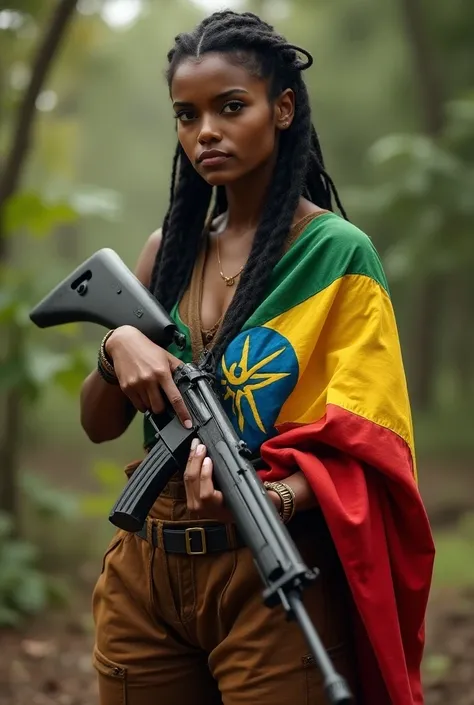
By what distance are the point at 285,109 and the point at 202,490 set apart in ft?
3.07

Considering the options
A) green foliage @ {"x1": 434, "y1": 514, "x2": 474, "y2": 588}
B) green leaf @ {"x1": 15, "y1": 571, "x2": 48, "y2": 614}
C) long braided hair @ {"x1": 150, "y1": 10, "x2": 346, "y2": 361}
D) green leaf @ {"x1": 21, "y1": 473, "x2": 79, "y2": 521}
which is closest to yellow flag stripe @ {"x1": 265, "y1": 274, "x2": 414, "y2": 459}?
long braided hair @ {"x1": 150, "y1": 10, "x2": 346, "y2": 361}

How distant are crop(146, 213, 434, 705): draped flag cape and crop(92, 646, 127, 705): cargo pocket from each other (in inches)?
21.8

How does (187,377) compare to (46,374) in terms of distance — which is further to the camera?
(46,374)

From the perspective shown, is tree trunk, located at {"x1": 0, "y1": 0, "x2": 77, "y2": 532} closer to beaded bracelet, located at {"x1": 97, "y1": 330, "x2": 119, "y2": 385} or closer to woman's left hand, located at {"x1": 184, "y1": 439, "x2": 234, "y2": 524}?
beaded bracelet, located at {"x1": 97, "y1": 330, "x2": 119, "y2": 385}

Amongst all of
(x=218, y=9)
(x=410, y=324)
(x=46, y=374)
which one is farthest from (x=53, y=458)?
(x=218, y=9)

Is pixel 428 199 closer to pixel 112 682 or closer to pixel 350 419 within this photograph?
pixel 350 419

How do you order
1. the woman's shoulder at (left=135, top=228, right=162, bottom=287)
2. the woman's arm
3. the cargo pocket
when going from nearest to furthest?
1. the cargo pocket
2. the woman's arm
3. the woman's shoulder at (left=135, top=228, right=162, bottom=287)

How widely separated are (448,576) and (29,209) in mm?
3932

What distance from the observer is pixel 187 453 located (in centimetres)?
203

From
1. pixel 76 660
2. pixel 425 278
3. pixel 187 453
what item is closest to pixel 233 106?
pixel 187 453

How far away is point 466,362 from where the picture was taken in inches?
666

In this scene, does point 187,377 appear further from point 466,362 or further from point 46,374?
point 466,362

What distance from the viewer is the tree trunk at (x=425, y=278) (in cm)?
1095

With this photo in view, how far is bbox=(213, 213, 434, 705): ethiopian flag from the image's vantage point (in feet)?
6.25
